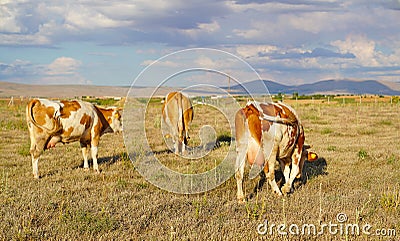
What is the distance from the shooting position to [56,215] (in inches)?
262

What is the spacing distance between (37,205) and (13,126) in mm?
13539

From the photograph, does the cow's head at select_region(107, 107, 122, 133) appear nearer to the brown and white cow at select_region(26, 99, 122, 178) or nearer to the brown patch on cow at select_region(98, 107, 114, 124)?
the brown patch on cow at select_region(98, 107, 114, 124)

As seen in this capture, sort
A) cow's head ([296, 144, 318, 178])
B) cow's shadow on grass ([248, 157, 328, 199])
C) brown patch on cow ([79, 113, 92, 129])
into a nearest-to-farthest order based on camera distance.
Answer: cow's head ([296, 144, 318, 178]) → cow's shadow on grass ([248, 157, 328, 199]) → brown patch on cow ([79, 113, 92, 129])

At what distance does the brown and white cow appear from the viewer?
9203 millimetres

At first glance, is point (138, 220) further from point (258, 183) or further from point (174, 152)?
point (174, 152)

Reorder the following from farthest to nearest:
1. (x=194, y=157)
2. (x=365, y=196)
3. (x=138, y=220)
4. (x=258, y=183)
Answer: (x=194, y=157) < (x=258, y=183) < (x=365, y=196) < (x=138, y=220)

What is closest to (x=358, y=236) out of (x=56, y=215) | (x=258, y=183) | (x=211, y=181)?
(x=258, y=183)

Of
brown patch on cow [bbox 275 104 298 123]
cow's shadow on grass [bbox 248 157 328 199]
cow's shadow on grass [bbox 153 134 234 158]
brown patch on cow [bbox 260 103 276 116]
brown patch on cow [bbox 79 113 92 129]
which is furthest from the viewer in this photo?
cow's shadow on grass [bbox 153 134 234 158]

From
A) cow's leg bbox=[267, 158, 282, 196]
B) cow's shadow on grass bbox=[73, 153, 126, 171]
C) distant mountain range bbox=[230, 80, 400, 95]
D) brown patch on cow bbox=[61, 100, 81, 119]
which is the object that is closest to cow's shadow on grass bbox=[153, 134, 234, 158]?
cow's shadow on grass bbox=[73, 153, 126, 171]

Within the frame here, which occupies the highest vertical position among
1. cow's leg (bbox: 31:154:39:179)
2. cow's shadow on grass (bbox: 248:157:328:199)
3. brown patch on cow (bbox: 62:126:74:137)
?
brown patch on cow (bbox: 62:126:74:137)

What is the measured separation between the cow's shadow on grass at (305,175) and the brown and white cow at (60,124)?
154 inches

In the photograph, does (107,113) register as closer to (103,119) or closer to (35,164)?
(103,119)

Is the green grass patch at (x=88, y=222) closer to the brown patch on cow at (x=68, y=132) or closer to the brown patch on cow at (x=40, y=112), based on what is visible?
the brown patch on cow at (x=40, y=112)

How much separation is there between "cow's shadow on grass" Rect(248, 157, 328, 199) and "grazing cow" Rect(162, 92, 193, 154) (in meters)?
3.37
